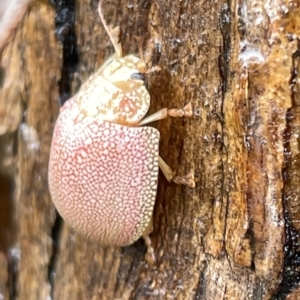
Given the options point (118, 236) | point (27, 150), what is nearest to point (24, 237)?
point (27, 150)

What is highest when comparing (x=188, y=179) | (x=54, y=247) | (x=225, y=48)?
(x=225, y=48)

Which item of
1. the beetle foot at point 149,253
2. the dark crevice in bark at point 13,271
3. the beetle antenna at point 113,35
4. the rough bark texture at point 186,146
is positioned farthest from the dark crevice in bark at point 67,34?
the dark crevice in bark at point 13,271

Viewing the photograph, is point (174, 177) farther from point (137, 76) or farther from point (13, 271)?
point (13, 271)

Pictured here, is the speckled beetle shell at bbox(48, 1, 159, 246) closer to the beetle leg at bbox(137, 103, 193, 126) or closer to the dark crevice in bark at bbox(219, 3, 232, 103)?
the beetle leg at bbox(137, 103, 193, 126)

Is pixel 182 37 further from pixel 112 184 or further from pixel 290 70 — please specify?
pixel 112 184

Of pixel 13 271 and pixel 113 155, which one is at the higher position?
pixel 113 155

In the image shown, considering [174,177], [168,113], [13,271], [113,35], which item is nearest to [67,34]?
[113,35]

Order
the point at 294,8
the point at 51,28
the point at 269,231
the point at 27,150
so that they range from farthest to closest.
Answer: the point at 27,150, the point at 51,28, the point at 269,231, the point at 294,8
